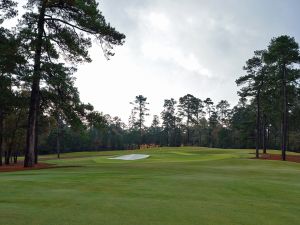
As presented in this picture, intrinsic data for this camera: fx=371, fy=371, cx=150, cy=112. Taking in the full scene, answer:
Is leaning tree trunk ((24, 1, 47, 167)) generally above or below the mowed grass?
above

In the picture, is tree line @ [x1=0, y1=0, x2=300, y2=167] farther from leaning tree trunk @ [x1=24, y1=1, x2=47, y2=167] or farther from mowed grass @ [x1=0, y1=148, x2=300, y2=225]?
mowed grass @ [x1=0, y1=148, x2=300, y2=225]

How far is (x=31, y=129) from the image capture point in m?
26.9

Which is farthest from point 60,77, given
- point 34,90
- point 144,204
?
point 144,204

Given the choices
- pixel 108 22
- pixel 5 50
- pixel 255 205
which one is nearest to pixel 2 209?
pixel 255 205

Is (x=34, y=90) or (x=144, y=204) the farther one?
(x=34, y=90)

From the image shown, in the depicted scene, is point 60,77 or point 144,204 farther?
point 60,77

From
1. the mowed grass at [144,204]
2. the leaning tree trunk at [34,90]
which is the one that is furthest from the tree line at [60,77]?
the mowed grass at [144,204]

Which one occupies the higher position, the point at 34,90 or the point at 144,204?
the point at 34,90

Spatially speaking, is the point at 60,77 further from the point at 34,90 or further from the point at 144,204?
the point at 144,204

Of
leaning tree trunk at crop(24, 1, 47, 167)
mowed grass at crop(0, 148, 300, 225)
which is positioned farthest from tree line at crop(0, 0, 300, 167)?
→ mowed grass at crop(0, 148, 300, 225)

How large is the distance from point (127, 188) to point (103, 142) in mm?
109785

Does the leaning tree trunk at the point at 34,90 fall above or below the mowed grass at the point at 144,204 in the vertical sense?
above

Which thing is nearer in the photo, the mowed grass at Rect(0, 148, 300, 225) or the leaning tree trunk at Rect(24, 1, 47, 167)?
the mowed grass at Rect(0, 148, 300, 225)

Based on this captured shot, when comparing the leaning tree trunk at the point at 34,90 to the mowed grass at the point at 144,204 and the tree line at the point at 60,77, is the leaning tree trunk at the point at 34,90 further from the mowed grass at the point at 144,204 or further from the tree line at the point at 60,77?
the mowed grass at the point at 144,204
